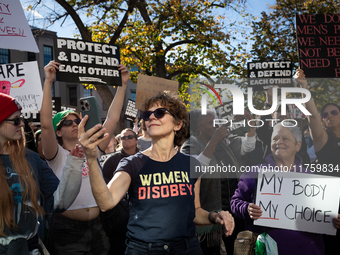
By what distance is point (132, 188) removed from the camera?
2.26 meters

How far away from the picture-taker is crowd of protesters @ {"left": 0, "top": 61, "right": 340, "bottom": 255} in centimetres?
208

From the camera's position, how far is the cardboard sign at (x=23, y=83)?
4555mm

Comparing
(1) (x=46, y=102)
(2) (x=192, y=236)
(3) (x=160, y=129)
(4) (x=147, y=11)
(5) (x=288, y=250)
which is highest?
(4) (x=147, y=11)

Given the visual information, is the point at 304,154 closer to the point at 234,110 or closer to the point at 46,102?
the point at 234,110

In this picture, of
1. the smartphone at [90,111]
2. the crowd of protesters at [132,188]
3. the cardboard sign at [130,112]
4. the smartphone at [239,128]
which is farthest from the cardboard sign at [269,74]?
the cardboard sign at [130,112]

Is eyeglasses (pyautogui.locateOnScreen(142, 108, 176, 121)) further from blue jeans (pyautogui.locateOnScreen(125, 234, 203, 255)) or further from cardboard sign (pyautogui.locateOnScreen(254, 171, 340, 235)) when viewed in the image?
cardboard sign (pyautogui.locateOnScreen(254, 171, 340, 235))

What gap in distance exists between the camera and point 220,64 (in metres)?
12.8

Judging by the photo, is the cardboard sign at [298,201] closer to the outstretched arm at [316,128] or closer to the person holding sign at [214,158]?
the person holding sign at [214,158]

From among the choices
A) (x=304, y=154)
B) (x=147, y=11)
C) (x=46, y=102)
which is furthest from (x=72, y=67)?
(x=147, y=11)

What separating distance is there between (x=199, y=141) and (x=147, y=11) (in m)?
9.90

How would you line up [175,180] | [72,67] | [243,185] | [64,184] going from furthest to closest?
[72,67] → [243,185] → [175,180] → [64,184]

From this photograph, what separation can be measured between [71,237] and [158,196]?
114 cm

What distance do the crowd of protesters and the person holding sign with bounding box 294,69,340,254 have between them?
0.01 meters

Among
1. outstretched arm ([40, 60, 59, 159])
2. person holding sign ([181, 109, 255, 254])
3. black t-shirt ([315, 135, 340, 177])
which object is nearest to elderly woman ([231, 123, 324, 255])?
person holding sign ([181, 109, 255, 254])
